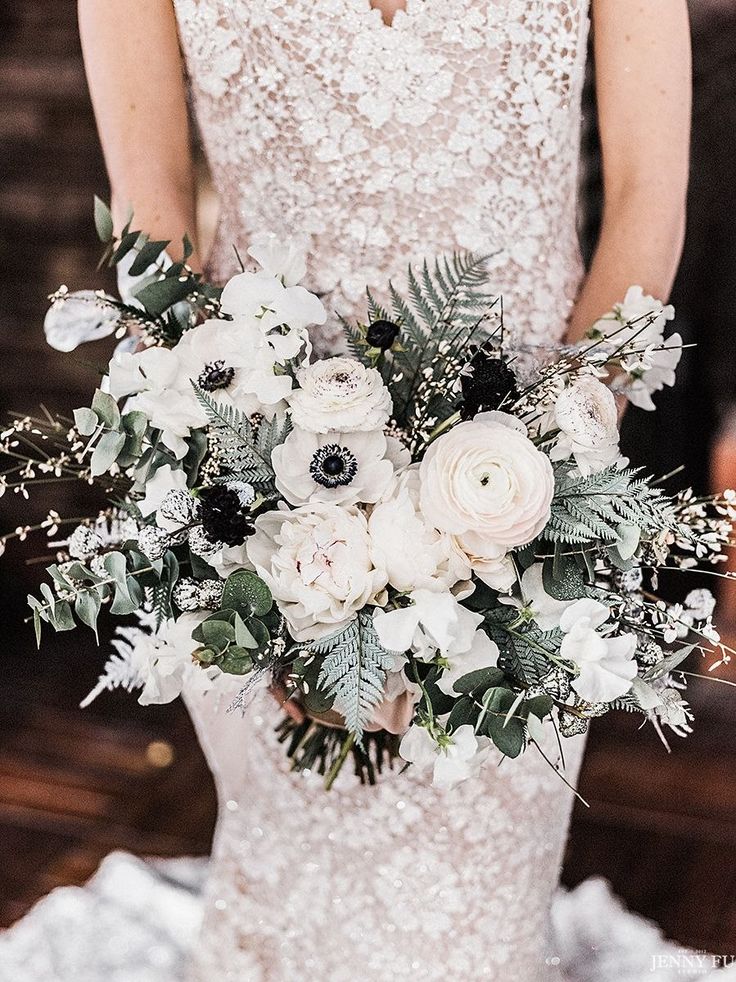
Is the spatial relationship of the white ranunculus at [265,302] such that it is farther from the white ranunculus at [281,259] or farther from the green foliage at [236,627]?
the green foliage at [236,627]

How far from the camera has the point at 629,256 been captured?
1454 millimetres

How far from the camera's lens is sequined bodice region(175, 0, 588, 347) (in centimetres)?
132

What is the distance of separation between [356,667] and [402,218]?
0.64 meters

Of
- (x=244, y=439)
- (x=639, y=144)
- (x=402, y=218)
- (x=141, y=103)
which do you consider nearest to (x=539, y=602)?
(x=244, y=439)

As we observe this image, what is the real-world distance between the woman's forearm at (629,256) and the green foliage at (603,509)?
1.50 ft

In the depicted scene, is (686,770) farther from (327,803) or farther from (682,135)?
(682,135)

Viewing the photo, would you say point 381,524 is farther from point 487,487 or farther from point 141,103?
point 141,103

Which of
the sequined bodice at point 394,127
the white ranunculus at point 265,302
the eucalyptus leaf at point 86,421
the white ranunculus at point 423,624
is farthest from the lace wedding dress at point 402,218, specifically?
the white ranunculus at point 423,624

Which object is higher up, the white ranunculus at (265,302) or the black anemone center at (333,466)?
the white ranunculus at (265,302)

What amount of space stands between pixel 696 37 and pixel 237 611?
2567 mm

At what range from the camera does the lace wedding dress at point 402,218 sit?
1.33 m

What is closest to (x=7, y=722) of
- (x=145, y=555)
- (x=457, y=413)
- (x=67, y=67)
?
(x=67, y=67)

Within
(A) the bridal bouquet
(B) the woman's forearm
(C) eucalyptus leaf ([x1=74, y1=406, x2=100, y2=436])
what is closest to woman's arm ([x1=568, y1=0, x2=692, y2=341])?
(B) the woman's forearm

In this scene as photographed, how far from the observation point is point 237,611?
39.5 inches
